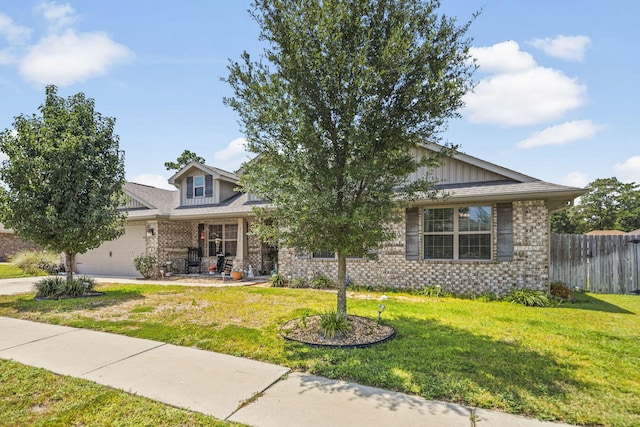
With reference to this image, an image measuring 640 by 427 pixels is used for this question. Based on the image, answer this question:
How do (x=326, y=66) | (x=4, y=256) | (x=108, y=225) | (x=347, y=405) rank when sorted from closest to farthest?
(x=347, y=405), (x=326, y=66), (x=108, y=225), (x=4, y=256)

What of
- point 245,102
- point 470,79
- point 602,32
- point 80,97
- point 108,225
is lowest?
point 108,225

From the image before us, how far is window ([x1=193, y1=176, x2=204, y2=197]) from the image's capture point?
1587 cm

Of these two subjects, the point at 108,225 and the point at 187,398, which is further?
the point at 108,225

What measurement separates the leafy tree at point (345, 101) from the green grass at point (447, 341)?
6.00 feet

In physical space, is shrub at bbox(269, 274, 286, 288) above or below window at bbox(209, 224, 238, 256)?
below

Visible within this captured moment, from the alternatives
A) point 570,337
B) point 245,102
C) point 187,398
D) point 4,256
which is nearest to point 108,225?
point 245,102

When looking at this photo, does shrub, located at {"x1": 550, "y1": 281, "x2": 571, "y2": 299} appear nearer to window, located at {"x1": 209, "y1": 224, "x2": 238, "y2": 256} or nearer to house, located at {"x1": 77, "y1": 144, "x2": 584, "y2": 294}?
house, located at {"x1": 77, "y1": 144, "x2": 584, "y2": 294}

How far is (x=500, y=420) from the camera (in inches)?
119

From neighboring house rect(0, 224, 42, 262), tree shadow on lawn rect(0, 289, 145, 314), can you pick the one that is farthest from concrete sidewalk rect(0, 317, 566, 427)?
neighboring house rect(0, 224, 42, 262)

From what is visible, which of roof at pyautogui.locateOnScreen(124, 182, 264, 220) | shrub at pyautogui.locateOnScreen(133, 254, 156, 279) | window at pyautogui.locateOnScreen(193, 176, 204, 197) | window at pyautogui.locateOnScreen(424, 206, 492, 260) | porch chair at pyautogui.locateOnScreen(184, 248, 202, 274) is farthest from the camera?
window at pyautogui.locateOnScreen(193, 176, 204, 197)

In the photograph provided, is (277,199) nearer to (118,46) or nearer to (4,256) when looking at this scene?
(118,46)

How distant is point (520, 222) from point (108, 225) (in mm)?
12089

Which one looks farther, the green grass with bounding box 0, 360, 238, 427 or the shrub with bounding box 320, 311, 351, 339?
the shrub with bounding box 320, 311, 351, 339

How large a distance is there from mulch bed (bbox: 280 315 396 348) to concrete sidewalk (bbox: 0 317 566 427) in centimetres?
111
